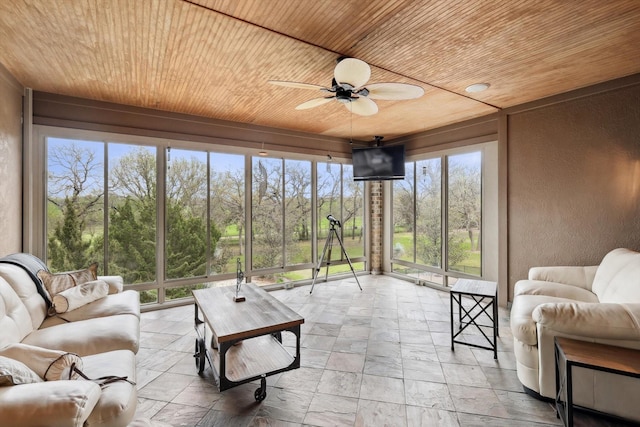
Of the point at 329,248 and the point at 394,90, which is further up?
the point at 394,90

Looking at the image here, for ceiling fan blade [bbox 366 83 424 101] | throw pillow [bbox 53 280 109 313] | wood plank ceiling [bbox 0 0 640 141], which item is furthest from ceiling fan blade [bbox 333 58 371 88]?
throw pillow [bbox 53 280 109 313]

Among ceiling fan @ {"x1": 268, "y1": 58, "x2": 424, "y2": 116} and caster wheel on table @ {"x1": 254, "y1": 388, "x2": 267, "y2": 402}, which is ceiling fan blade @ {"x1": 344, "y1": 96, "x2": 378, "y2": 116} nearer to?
ceiling fan @ {"x1": 268, "y1": 58, "x2": 424, "y2": 116}

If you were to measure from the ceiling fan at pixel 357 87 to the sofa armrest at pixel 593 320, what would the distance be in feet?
6.28

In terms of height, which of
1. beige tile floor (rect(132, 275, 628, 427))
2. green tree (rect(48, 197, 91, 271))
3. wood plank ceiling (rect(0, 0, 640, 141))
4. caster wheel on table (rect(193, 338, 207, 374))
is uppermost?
wood plank ceiling (rect(0, 0, 640, 141))

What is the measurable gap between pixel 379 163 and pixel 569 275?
2971 mm

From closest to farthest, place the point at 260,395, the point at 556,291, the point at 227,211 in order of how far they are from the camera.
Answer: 1. the point at 260,395
2. the point at 556,291
3. the point at 227,211

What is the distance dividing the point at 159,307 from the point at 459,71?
4.70 meters

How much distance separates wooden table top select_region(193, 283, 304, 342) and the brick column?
3.69 metres

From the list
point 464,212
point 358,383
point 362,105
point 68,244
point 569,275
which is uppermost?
point 362,105

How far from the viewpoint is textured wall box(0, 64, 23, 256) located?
112 inches

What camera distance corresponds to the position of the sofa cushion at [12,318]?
6.18 ft

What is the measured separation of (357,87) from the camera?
2445 mm

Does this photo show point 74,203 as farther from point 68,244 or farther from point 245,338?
point 245,338

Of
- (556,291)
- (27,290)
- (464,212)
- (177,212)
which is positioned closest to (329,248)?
(464,212)
